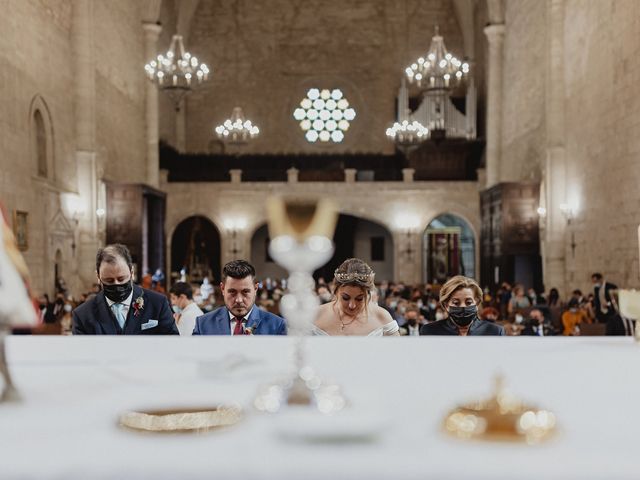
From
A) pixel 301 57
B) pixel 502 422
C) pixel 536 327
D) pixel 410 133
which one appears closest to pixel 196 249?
pixel 410 133

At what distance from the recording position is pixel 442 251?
89.4ft

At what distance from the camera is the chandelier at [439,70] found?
1816 centimetres

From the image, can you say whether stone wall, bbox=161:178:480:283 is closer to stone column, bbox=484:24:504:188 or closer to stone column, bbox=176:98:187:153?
stone column, bbox=484:24:504:188

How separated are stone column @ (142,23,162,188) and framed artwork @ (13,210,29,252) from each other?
9356mm

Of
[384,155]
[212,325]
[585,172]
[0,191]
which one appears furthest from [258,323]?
[384,155]

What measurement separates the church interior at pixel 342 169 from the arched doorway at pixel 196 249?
0.27 ft

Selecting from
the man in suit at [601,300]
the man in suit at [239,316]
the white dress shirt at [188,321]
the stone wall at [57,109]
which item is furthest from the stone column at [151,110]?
the man in suit at [239,316]

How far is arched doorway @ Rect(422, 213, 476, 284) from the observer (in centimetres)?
2714

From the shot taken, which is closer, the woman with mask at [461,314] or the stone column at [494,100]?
the woman with mask at [461,314]

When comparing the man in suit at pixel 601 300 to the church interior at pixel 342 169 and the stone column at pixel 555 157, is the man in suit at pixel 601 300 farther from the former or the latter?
the stone column at pixel 555 157

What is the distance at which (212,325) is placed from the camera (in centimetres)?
399

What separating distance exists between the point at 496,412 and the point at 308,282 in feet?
1.47

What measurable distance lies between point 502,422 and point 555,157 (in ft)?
55.1

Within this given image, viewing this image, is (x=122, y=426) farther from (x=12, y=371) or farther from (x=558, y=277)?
(x=558, y=277)
